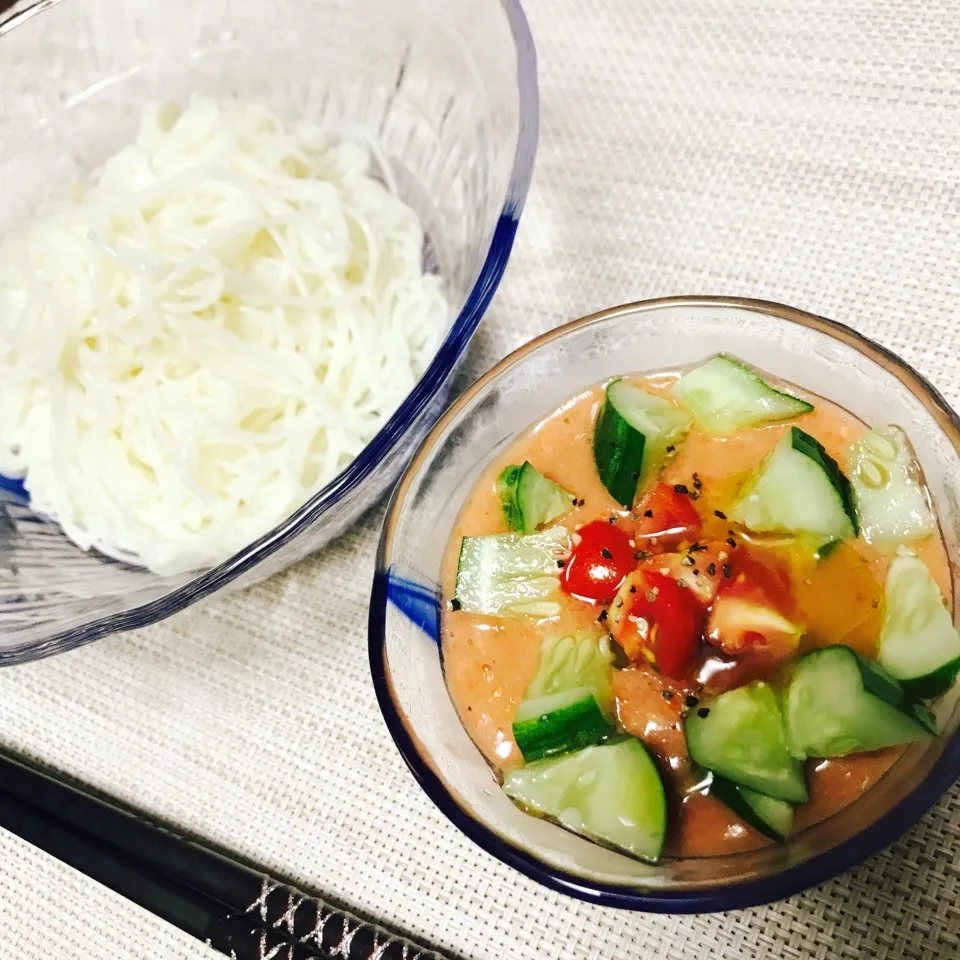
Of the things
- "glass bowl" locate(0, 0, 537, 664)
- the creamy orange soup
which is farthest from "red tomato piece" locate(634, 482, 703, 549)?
"glass bowl" locate(0, 0, 537, 664)

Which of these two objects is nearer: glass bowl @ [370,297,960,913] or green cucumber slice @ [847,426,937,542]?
glass bowl @ [370,297,960,913]

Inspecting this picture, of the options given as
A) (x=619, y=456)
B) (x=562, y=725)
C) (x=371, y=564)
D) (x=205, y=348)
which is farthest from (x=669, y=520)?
(x=205, y=348)

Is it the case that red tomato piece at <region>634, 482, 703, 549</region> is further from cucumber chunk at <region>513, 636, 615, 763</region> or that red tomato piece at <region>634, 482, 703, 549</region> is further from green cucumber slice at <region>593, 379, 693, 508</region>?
cucumber chunk at <region>513, 636, 615, 763</region>

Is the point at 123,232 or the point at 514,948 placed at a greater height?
the point at 123,232

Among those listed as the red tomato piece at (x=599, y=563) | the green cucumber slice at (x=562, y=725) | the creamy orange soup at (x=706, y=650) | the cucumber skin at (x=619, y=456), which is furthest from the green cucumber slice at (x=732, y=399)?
the green cucumber slice at (x=562, y=725)

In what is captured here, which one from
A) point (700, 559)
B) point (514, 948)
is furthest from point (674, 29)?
point (514, 948)

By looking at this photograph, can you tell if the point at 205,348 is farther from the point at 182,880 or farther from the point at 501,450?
the point at 182,880

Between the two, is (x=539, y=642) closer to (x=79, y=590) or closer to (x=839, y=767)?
(x=839, y=767)
